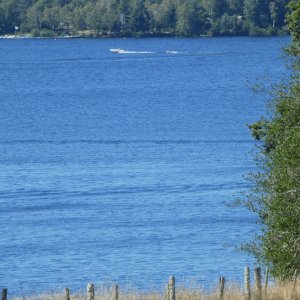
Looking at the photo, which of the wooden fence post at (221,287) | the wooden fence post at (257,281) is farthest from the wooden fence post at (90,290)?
the wooden fence post at (257,281)

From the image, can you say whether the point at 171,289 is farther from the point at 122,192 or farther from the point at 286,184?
the point at 122,192

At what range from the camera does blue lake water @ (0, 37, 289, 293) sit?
4556 cm

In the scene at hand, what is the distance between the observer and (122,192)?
6181 centimetres

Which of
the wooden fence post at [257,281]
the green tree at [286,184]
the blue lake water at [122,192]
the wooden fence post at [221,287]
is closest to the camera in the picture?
the wooden fence post at [221,287]

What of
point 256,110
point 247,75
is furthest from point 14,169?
point 247,75

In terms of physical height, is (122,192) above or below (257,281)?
below

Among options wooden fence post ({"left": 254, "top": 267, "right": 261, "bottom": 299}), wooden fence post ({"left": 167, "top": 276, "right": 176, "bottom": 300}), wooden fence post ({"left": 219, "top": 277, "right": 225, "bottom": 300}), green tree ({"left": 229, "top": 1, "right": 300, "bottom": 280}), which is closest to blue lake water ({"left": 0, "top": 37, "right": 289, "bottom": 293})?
green tree ({"left": 229, "top": 1, "right": 300, "bottom": 280})

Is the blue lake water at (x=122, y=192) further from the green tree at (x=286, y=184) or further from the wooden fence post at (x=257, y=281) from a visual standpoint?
the wooden fence post at (x=257, y=281)

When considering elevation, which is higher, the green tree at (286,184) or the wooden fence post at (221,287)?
the green tree at (286,184)

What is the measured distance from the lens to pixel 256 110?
374 feet

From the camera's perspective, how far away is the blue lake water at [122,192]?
45.6m

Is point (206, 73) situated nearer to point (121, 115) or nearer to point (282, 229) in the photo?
point (121, 115)

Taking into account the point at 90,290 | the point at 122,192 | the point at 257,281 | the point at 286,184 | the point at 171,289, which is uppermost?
the point at 286,184

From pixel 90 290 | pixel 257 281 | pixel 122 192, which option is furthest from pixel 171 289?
pixel 122 192
